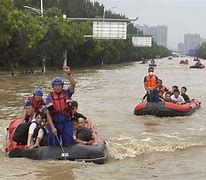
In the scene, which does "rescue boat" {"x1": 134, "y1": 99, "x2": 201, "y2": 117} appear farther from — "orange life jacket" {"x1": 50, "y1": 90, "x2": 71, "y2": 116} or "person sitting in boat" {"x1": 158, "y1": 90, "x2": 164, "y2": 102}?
"orange life jacket" {"x1": 50, "y1": 90, "x2": 71, "y2": 116}

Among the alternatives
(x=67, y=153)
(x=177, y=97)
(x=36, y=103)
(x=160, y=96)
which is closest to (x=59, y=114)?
(x=67, y=153)

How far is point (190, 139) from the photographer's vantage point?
1306 centimetres

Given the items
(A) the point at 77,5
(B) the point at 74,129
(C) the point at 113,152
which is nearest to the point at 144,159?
(C) the point at 113,152

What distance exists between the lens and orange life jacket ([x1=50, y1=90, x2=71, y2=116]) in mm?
9039

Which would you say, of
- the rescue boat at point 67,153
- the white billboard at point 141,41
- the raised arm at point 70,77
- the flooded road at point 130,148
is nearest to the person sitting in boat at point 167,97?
the flooded road at point 130,148

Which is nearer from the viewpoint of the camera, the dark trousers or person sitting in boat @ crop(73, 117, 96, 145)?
person sitting in boat @ crop(73, 117, 96, 145)

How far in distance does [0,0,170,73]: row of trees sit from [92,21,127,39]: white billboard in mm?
3200

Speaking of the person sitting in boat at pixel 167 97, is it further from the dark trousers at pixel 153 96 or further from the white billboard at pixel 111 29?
the white billboard at pixel 111 29

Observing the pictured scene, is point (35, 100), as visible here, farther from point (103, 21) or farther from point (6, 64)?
point (103, 21)

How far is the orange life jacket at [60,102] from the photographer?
9.04 meters

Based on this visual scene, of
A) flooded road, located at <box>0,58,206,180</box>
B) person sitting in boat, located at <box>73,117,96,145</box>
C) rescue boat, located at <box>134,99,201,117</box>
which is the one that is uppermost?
person sitting in boat, located at <box>73,117,96,145</box>

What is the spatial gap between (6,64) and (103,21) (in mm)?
10820

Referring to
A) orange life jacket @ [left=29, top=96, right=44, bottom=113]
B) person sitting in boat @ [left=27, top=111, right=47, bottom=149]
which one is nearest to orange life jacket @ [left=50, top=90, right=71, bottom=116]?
person sitting in boat @ [left=27, top=111, right=47, bottom=149]

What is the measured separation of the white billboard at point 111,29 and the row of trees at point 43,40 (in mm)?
3200
